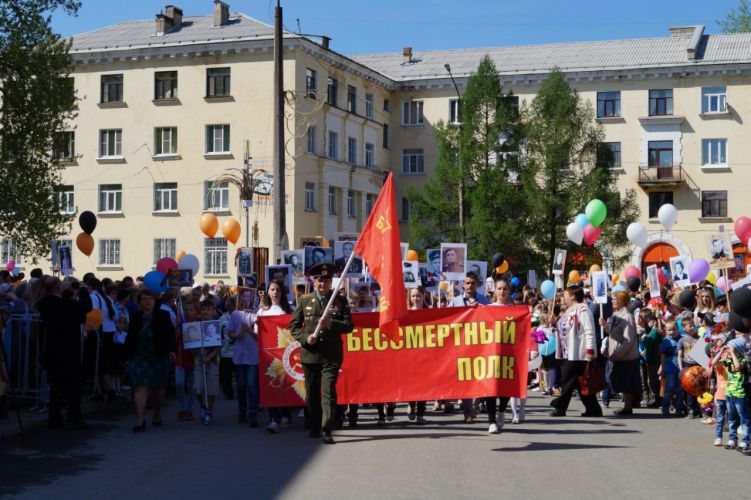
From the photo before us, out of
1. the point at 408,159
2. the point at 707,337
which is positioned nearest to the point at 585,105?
the point at 408,159

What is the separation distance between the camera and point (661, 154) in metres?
57.0

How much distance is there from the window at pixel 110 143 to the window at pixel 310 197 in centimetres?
1010

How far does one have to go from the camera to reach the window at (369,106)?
58.2 m

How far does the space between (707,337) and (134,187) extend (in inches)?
1665

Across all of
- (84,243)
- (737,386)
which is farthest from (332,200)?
(737,386)

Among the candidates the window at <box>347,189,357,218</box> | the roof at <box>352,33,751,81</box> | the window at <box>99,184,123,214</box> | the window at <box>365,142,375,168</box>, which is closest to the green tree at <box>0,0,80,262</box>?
the window at <box>99,184,123,214</box>

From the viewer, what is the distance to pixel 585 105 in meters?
49.8

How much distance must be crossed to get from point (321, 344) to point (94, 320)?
4.89m

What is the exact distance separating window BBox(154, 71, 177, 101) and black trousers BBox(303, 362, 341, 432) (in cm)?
4138

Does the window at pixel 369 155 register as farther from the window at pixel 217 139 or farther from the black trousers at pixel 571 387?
the black trousers at pixel 571 387

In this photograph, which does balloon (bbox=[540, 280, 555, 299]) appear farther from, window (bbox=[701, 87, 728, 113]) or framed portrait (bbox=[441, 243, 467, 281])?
window (bbox=[701, 87, 728, 113])

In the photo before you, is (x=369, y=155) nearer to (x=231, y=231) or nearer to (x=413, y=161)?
(x=413, y=161)

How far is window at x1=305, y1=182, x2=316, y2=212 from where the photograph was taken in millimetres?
50906

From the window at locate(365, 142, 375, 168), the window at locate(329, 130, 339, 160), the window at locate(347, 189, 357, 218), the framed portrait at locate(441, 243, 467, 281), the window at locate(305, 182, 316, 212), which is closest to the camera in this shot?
the framed portrait at locate(441, 243, 467, 281)
